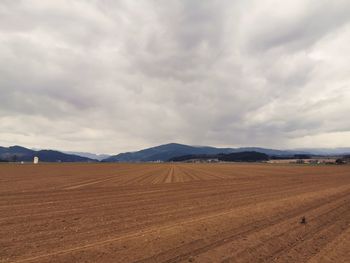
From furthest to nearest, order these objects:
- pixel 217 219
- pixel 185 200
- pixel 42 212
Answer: pixel 185 200, pixel 42 212, pixel 217 219

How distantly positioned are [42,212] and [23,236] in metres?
4.72

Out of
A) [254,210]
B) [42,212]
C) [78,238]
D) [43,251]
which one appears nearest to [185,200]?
[254,210]

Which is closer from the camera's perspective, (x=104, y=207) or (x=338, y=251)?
(x=338, y=251)

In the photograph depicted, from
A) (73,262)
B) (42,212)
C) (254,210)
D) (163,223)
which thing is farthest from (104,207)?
(73,262)

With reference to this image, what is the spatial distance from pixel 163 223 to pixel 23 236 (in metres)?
5.16

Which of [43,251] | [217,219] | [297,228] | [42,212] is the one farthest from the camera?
[42,212]

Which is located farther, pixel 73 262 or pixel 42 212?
pixel 42 212

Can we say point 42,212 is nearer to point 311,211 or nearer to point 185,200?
point 185,200

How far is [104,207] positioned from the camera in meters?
17.7

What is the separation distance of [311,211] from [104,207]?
34.4 ft

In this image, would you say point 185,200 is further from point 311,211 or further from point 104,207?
point 311,211

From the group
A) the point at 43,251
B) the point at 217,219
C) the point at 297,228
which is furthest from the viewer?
the point at 217,219

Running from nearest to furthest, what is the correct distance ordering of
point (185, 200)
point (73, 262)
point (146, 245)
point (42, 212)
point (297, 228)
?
point (73, 262) → point (146, 245) → point (297, 228) → point (42, 212) → point (185, 200)

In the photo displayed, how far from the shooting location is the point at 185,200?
21.0 meters
